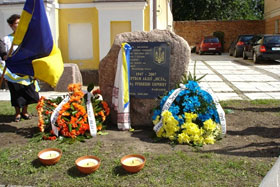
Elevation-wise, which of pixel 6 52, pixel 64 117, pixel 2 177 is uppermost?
pixel 6 52

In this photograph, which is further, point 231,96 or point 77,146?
point 231,96

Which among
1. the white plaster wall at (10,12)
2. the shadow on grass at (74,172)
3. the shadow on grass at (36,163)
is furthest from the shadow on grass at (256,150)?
the white plaster wall at (10,12)

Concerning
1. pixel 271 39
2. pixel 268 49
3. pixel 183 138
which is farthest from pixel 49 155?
pixel 271 39

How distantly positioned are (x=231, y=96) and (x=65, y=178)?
547cm

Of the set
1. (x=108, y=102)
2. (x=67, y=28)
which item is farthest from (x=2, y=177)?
(x=67, y=28)

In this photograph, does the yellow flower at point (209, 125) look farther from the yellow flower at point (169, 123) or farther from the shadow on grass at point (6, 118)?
the shadow on grass at point (6, 118)

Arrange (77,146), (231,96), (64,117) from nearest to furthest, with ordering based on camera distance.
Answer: (77,146), (64,117), (231,96)

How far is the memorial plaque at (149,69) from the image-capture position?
5.05 meters

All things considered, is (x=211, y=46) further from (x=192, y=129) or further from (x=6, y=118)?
(x=192, y=129)

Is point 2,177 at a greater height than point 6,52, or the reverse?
point 6,52

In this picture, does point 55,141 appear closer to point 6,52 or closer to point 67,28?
point 6,52

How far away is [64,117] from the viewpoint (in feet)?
15.3

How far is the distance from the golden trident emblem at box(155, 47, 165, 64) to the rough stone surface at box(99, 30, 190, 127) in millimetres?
135

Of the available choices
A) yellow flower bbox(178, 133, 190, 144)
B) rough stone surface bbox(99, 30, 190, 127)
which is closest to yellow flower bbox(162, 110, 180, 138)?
yellow flower bbox(178, 133, 190, 144)
